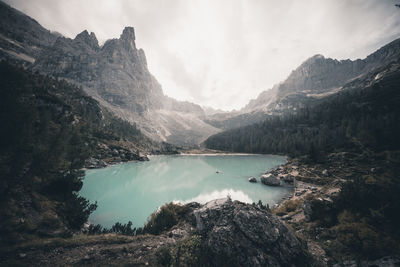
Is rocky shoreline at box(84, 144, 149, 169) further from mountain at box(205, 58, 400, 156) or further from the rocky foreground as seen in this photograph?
mountain at box(205, 58, 400, 156)

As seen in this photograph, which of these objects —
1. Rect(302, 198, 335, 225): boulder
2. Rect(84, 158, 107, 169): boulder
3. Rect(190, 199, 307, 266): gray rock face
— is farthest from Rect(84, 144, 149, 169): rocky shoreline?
Rect(302, 198, 335, 225): boulder

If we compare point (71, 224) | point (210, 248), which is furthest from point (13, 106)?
point (210, 248)

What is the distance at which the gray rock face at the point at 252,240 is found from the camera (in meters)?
9.41

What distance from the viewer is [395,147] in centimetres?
3653

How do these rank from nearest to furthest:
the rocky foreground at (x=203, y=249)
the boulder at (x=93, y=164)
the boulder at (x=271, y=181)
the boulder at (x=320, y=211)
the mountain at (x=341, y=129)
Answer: the rocky foreground at (x=203, y=249), the boulder at (x=320, y=211), the boulder at (x=271, y=181), the mountain at (x=341, y=129), the boulder at (x=93, y=164)

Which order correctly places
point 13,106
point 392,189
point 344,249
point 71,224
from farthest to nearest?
point 71,224 < point 13,106 < point 392,189 < point 344,249

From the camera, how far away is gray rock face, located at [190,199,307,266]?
941 cm

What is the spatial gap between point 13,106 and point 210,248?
69.6 ft

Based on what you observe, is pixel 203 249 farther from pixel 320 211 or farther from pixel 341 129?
pixel 341 129

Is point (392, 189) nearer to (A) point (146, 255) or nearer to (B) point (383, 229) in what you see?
(B) point (383, 229)

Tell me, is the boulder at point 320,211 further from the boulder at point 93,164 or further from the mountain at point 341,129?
the boulder at point 93,164

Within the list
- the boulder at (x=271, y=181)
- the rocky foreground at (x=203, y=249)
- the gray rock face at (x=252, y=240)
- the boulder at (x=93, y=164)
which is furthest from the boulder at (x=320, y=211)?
the boulder at (x=93, y=164)

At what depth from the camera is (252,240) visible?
10.0m

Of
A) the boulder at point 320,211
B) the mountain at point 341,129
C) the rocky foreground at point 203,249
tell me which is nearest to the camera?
the rocky foreground at point 203,249
